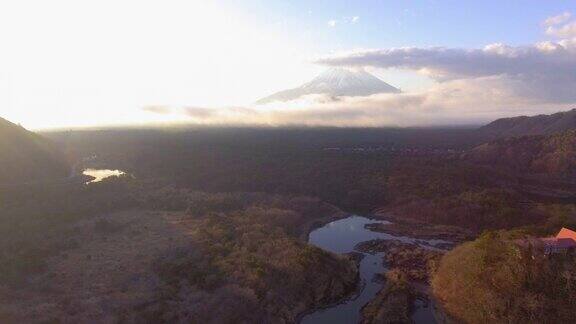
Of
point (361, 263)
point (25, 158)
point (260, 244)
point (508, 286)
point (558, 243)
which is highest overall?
point (25, 158)

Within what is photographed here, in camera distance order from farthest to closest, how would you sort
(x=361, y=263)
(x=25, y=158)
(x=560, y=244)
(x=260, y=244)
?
(x=25, y=158), (x=361, y=263), (x=260, y=244), (x=560, y=244)

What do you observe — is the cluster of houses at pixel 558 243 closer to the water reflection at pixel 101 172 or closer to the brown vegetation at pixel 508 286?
the brown vegetation at pixel 508 286

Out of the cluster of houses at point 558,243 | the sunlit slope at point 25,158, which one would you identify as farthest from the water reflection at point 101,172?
the cluster of houses at point 558,243

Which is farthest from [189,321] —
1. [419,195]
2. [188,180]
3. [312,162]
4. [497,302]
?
[312,162]

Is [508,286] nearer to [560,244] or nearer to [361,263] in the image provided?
[560,244]

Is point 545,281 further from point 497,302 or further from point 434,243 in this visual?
point 434,243

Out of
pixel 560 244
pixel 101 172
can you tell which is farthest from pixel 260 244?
pixel 101 172

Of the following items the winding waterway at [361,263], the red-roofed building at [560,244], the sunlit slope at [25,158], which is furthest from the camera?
the sunlit slope at [25,158]
